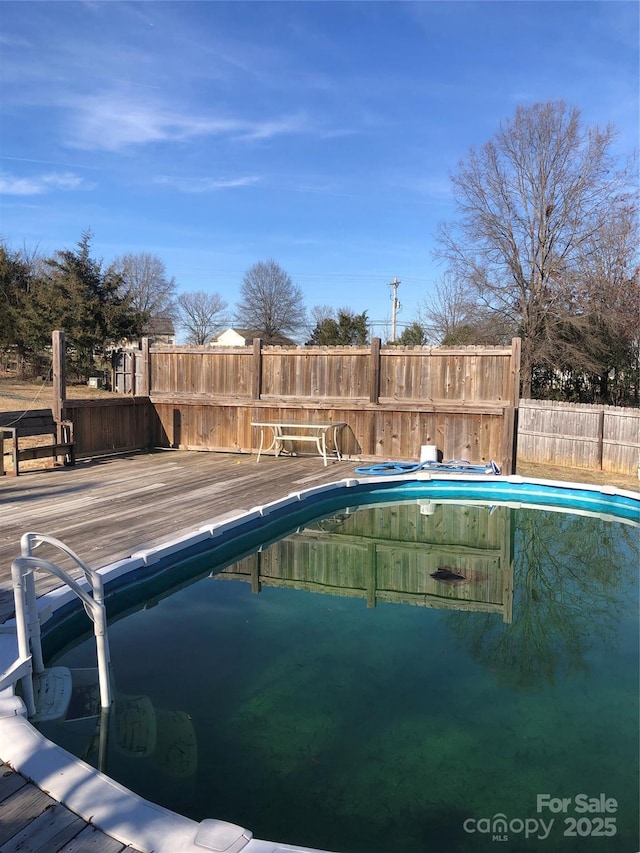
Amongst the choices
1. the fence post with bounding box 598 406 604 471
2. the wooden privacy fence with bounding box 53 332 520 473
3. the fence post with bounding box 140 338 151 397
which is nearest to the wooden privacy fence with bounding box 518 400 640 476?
the fence post with bounding box 598 406 604 471

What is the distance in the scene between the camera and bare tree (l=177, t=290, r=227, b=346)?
43.7 metres

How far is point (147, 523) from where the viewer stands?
585 centimetres

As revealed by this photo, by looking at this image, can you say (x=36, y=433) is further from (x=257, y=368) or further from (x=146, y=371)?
Answer: (x=257, y=368)

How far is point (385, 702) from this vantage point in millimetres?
3453

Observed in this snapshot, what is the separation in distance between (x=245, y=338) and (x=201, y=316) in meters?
4.50

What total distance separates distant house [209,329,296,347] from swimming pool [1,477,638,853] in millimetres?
29481

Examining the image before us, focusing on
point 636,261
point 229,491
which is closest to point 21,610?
point 229,491

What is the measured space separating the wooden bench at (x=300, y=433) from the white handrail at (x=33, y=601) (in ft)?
21.3

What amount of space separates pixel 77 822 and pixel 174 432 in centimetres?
902

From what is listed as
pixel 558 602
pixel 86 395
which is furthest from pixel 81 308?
pixel 558 602

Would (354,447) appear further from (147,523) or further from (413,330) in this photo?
(413,330)

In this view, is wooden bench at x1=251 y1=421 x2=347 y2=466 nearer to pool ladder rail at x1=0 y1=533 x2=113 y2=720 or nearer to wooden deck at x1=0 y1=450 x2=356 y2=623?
wooden deck at x1=0 y1=450 x2=356 y2=623

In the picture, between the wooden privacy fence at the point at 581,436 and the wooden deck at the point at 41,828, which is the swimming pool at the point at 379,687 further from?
the wooden privacy fence at the point at 581,436

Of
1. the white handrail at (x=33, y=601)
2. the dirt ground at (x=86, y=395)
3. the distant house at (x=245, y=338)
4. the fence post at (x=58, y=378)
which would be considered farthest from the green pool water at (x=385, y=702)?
the distant house at (x=245, y=338)
